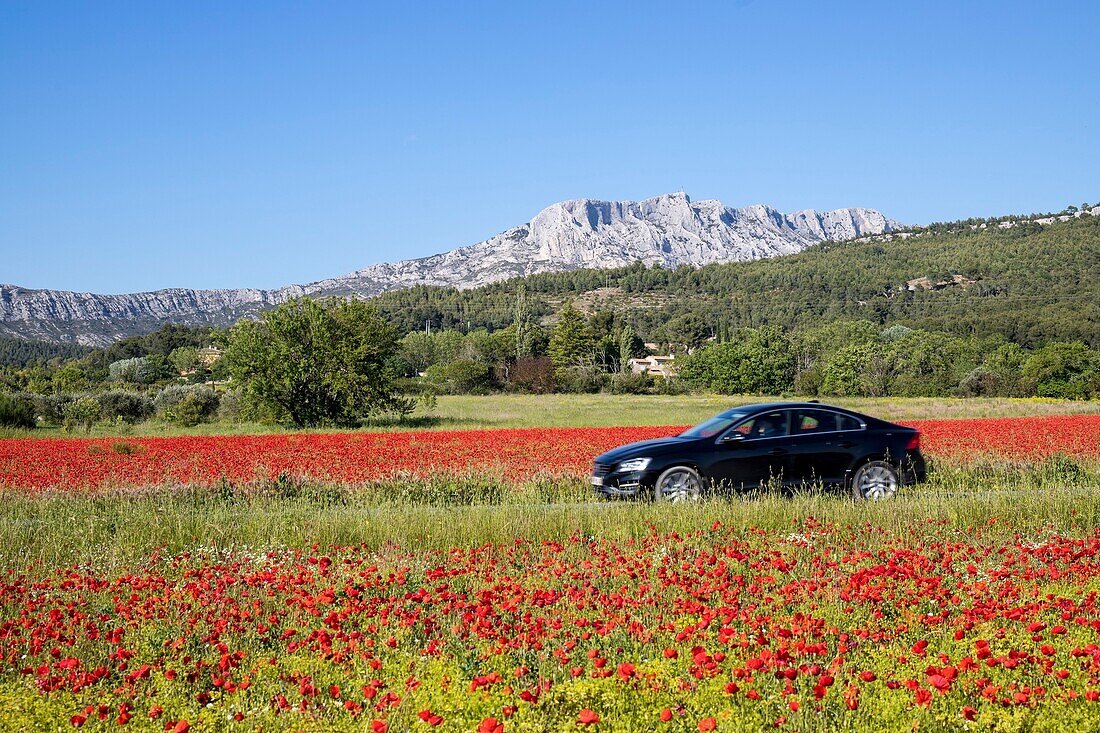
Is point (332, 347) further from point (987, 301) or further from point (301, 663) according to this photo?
point (987, 301)

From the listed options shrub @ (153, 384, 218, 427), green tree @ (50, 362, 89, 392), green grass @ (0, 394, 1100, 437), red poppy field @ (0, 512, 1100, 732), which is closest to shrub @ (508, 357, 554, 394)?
green grass @ (0, 394, 1100, 437)

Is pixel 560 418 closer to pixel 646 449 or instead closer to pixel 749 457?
pixel 646 449

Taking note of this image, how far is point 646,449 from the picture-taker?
13414 mm

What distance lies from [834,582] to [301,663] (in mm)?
4253

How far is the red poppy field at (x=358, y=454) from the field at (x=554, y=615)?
2.12 meters

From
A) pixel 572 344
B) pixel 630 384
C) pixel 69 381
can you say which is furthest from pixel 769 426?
pixel 572 344

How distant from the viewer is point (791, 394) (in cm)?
8562

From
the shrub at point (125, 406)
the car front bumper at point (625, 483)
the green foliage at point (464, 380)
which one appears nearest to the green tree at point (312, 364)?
the shrub at point (125, 406)

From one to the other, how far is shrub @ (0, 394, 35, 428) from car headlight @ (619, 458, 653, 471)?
32950 mm

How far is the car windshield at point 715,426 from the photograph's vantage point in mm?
13637

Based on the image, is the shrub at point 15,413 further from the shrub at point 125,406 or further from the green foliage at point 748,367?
the green foliage at point 748,367

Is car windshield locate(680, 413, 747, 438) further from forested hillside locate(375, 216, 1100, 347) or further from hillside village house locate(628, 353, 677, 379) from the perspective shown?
hillside village house locate(628, 353, 677, 379)

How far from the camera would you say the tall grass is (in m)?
9.59

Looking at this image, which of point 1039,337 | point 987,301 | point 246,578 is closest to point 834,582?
point 246,578
